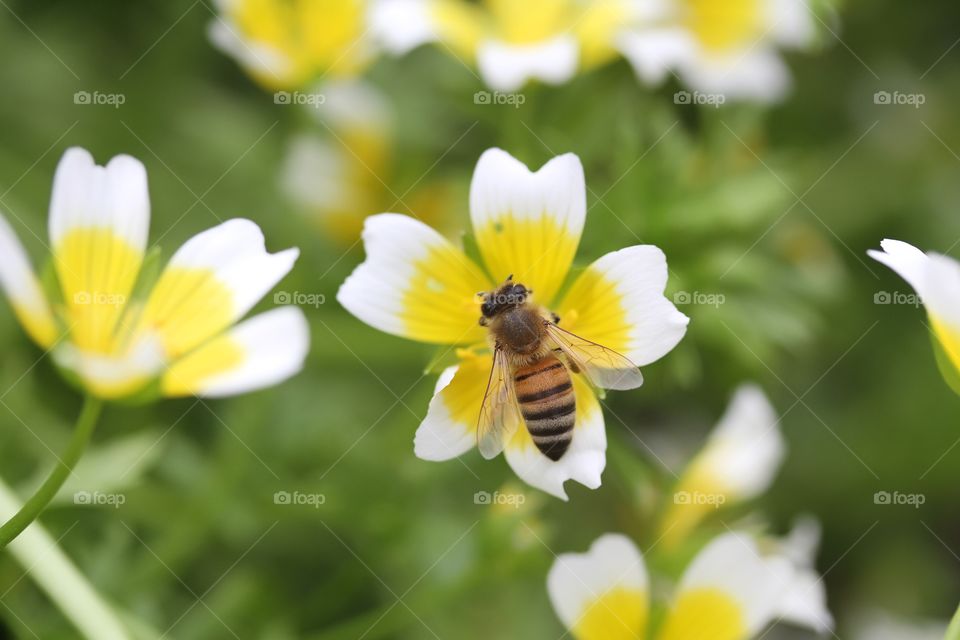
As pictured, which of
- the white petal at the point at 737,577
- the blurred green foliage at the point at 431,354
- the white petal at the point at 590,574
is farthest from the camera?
the blurred green foliage at the point at 431,354

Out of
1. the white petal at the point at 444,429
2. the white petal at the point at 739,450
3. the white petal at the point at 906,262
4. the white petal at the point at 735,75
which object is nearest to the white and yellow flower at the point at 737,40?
the white petal at the point at 735,75

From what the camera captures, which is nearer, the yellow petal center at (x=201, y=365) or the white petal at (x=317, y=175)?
the yellow petal center at (x=201, y=365)

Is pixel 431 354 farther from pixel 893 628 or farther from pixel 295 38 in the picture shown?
pixel 893 628

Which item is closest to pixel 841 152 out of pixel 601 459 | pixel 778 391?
pixel 778 391

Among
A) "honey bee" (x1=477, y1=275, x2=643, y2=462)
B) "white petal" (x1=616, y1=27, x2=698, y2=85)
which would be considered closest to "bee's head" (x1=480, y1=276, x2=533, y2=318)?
"honey bee" (x1=477, y1=275, x2=643, y2=462)

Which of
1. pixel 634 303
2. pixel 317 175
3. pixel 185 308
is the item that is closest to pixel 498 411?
pixel 634 303

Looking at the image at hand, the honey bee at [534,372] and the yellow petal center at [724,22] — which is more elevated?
the yellow petal center at [724,22]

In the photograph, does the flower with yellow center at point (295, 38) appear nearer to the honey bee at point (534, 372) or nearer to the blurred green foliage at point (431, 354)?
the blurred green foliage at point (431, 354)
